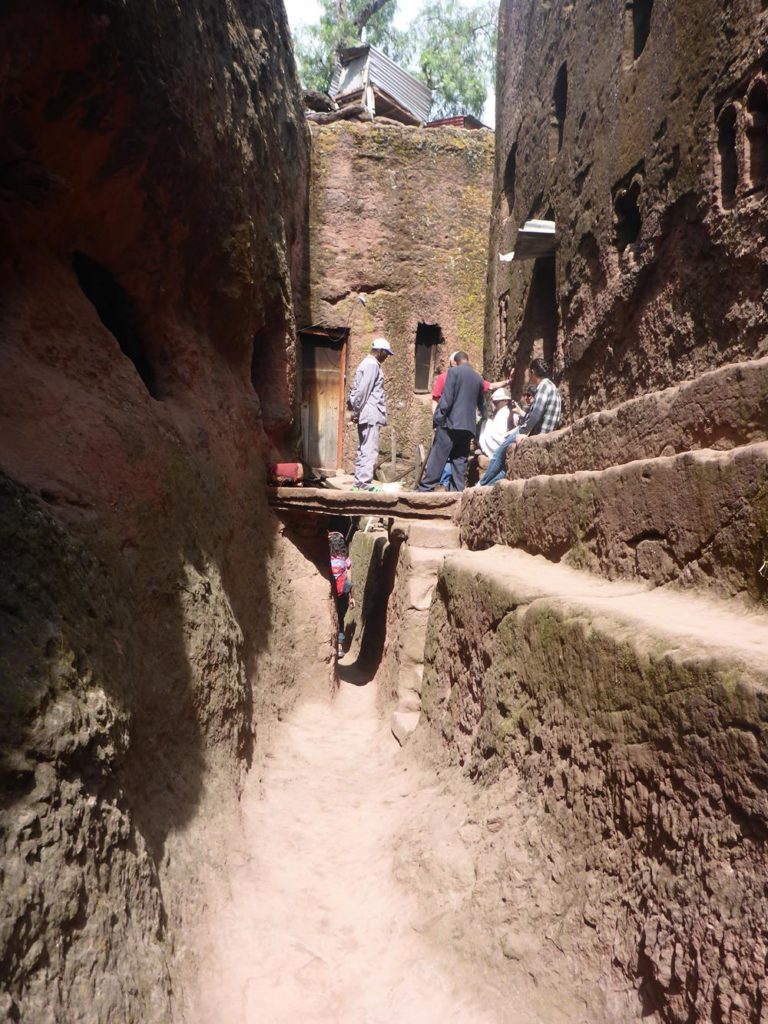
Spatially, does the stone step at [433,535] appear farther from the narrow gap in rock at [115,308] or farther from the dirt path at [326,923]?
the narrow gap in rock at [115,308]

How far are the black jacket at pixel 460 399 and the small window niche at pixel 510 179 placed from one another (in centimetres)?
397

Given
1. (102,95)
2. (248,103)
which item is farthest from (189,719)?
(248,103)

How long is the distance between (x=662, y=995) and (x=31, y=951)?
1572mm

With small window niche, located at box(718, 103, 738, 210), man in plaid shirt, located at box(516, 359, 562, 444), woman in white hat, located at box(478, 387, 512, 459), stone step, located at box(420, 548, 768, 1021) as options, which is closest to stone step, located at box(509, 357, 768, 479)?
stone step, located at box(420, 548, 768, 1021)

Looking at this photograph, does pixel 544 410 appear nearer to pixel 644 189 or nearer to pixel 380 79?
pixel 644 189

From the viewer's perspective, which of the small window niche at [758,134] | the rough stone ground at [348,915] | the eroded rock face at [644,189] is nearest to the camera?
the rough stone ground at [348,915]

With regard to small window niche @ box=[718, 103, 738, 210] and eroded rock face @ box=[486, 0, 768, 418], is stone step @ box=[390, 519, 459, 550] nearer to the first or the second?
eroded rock face @ box=[486, 0, 768, 418]

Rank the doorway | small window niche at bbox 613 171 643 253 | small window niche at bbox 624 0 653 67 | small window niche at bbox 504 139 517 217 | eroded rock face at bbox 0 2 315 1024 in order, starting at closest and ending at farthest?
eroded rock face at bbox 0 2 315 1024 < small window niche at bbox 613 171 643 253 < small window niche at bbox 624 0 653 67 < small window niche at bbox 504 139 517 217 < the doorway

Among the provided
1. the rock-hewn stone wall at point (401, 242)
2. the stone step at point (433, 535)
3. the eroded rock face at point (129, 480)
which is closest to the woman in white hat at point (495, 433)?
the stone step at point (433, 535)

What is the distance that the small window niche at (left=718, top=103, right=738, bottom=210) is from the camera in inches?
191

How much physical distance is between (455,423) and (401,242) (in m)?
5.62

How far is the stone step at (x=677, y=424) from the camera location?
2.76 meters

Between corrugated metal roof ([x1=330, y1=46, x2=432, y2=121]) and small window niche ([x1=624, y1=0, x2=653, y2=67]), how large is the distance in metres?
10.6

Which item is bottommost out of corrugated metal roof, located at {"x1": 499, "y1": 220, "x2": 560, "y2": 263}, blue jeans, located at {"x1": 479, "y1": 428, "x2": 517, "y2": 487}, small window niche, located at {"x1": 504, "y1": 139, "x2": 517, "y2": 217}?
blue jeans, located at {"x1": 479, "y1": 428, "x2": 517, "y2": 487}
